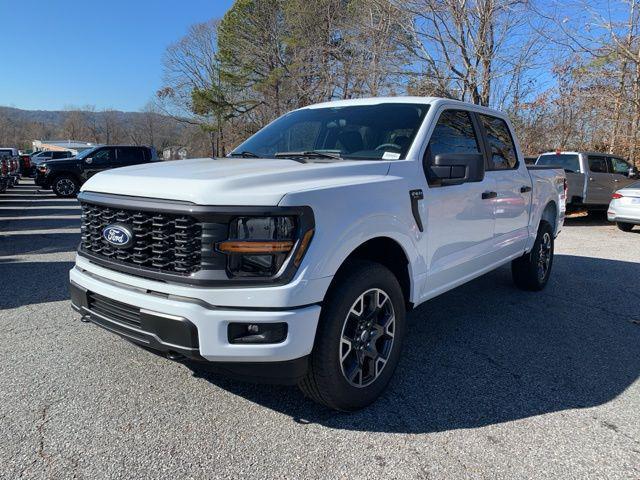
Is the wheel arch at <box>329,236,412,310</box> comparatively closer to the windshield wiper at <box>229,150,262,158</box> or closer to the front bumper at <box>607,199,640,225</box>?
the windshield wiper at <box>229,150,262,158</box>

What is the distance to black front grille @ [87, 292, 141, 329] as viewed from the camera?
8.49 ft

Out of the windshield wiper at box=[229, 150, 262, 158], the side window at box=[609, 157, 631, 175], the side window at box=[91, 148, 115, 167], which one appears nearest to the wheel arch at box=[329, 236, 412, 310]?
the windshield wiper at box=[229, 150, 262, 158]

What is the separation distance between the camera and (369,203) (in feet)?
9.11

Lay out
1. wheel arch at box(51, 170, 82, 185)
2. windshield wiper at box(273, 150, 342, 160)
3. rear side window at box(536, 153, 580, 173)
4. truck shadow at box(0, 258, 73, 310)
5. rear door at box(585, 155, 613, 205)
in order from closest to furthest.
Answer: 1. windshield wiper at box(273, 150, 342, 160)
2. truck shadow at box(0, 258, 73, 310)
3. rear door at box(585, 155, 613, 205)
4. rear side window at box(536, 153, 580, 173)
5. wheel arch at box(51, 170, 82, 185)

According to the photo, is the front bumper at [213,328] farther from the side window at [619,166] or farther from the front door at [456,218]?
the side window at [619,166]

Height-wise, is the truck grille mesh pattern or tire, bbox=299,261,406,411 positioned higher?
the truck grille mesh pattern

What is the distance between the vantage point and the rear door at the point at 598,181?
501 inches

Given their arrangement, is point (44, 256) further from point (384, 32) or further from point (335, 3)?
point (335, 3)

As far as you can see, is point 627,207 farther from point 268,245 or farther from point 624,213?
point 268,245

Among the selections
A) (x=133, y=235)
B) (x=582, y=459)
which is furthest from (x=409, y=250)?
(x=133, y=235)

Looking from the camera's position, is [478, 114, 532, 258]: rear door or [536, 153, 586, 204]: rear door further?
[536, 153, 586, 204]: rear door

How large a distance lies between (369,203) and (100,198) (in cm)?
160

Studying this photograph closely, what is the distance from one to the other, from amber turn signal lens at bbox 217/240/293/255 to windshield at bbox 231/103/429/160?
1321mm

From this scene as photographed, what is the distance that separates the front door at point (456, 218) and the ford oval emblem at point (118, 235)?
193cm
